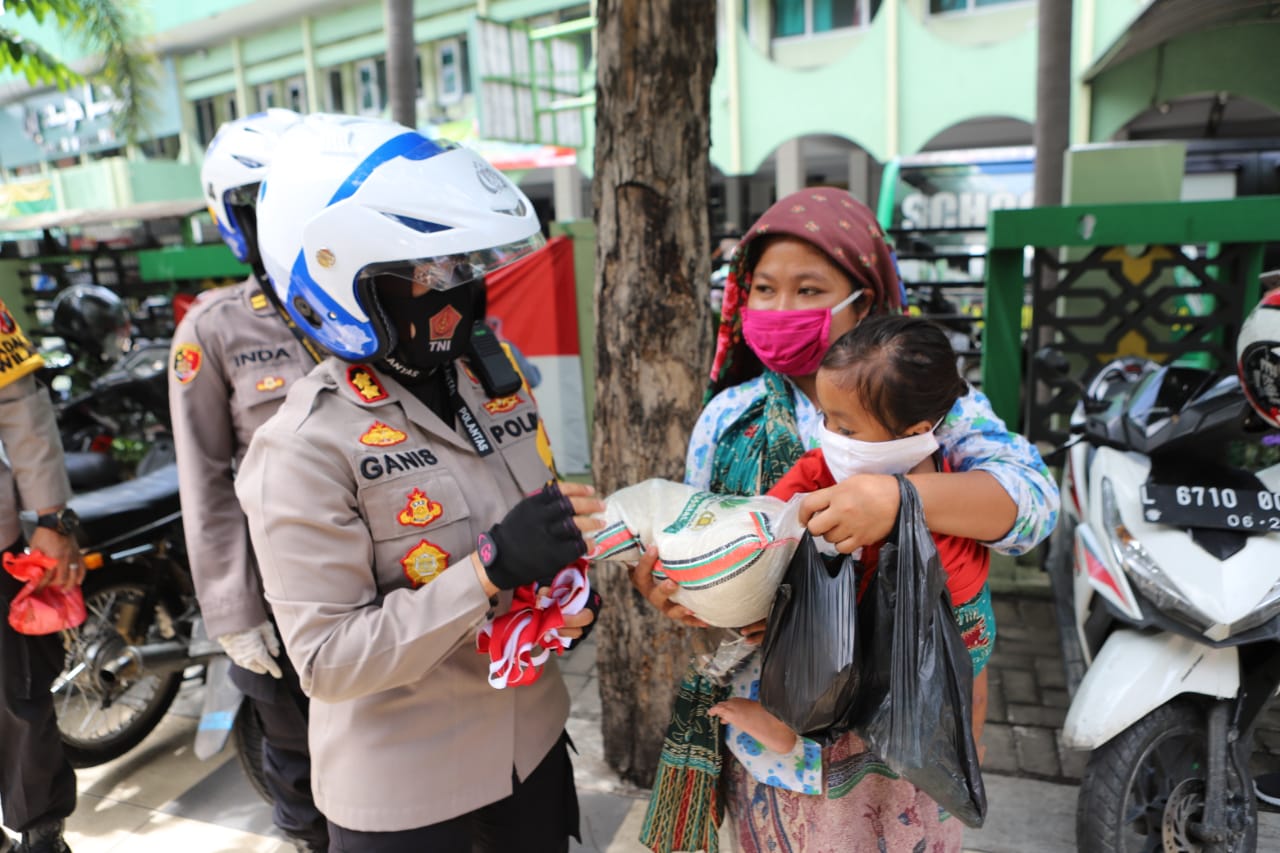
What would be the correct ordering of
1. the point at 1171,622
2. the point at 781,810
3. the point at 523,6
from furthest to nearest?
the point at 523,6
the point at 1171,622
the point at 781,810

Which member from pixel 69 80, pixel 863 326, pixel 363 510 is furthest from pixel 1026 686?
pixel 69 80

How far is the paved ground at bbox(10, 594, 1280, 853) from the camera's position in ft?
8.84

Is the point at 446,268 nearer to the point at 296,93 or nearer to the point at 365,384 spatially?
the point at 365,384

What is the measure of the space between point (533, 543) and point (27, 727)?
1.98 meters

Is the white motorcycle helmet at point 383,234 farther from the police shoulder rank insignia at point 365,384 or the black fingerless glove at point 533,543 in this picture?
the black fingerless glove at point 533,543

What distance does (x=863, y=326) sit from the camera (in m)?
1.31

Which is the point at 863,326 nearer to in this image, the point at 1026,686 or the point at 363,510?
the point at 363,510

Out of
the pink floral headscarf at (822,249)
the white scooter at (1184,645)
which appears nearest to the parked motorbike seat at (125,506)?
the pink floral headscarf at (822,249)

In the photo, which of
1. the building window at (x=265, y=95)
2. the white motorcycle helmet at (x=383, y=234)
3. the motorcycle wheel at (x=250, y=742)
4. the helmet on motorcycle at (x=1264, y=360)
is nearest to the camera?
the white motorcycle helmet at (x=383, y=234)

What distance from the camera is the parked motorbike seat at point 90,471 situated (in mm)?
3889

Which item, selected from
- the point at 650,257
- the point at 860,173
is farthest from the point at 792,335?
the point at 860,173

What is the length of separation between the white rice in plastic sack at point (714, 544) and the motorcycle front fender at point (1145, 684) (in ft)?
4.29

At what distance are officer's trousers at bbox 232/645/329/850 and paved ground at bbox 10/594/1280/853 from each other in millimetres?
833

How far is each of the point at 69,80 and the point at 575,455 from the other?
11.7 feet
